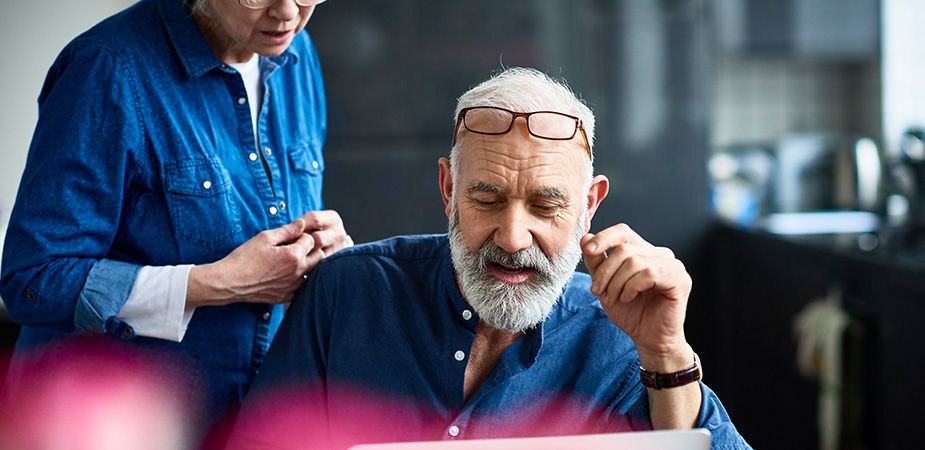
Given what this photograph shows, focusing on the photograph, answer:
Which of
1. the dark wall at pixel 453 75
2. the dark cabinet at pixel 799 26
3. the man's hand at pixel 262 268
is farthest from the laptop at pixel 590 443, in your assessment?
the dark cabinet at pixel 799 26

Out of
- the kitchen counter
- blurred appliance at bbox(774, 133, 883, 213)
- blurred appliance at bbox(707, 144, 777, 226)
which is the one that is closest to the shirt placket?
the kitchen counter

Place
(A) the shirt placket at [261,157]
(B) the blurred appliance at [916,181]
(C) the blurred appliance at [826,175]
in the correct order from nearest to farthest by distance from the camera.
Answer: (A) the shirt placket at [261,157] → (B) the blurred appliance at [916,181] → (C) the blurred appliance at [826,175]

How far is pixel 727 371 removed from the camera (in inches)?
149

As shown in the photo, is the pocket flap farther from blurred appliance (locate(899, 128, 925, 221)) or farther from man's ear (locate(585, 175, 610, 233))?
blurred appliance (locate(899, 128, 925, 221))

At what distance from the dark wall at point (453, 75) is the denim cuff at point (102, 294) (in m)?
2.25

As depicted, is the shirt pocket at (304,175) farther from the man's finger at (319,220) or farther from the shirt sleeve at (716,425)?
the shirt sleeve at (716,425)

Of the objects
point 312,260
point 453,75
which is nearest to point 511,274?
point 312,260

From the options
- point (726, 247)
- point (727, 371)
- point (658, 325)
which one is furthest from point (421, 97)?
point (658, 325)

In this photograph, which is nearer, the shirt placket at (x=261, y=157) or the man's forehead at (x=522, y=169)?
the man's forehead at (x=522, y=169)

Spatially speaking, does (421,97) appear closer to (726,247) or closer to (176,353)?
(726,247)

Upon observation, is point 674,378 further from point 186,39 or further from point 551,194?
point 186,39

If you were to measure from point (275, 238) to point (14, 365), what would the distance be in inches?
22.5

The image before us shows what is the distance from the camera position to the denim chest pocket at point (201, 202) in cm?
144

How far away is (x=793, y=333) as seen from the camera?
10.6 ft
